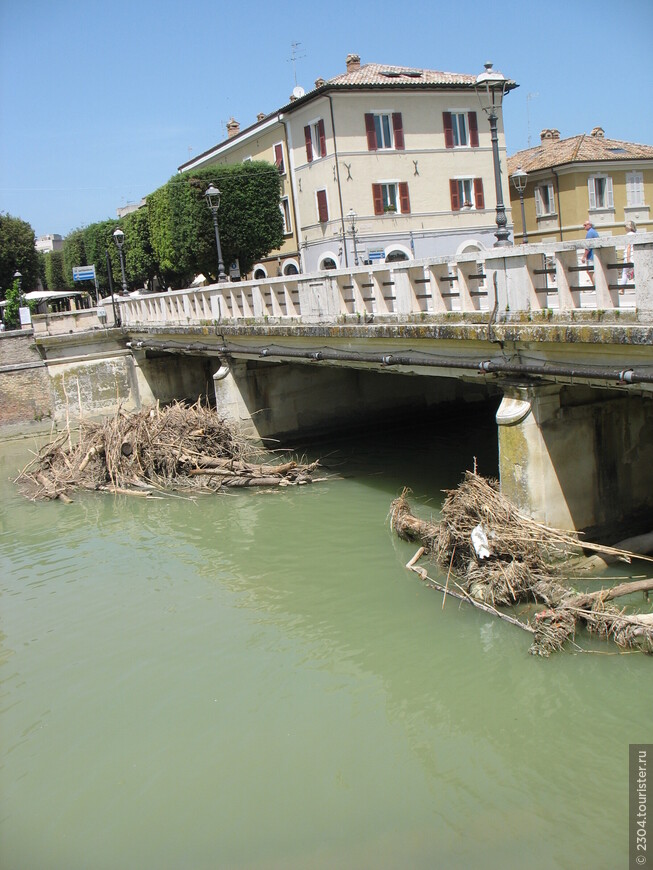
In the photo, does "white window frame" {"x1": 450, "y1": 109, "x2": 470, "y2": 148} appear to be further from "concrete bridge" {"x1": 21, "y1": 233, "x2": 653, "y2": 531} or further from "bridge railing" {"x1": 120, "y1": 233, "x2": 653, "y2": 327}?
"concrete bridge" {"x1": 21, "y1": 233, "x2": 653, "y2": 531}

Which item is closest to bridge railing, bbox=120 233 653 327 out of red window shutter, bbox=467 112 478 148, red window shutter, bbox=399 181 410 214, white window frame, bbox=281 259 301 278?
red window shutter, bbox=399 181 410 214

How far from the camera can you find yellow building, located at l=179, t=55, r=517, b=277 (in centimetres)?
3488

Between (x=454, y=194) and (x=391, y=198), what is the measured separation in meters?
3.17

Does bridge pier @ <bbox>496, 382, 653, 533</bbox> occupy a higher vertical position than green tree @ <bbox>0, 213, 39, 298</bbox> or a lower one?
lower

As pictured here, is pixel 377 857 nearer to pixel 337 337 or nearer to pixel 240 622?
pixel 240 622

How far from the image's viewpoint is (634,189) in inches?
1523

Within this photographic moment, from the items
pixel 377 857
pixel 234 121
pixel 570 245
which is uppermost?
pixel 234 121

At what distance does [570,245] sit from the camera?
9086mm

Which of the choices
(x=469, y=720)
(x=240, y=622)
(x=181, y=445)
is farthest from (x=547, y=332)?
(x=181, y=445)

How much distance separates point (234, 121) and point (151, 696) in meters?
44.9

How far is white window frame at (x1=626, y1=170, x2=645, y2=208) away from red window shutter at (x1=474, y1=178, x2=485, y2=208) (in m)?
6.83

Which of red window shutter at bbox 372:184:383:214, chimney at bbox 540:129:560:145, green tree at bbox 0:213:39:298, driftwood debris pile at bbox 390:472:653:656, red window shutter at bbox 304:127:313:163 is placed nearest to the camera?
driftwood debris pile at bbox 390:472:653:656

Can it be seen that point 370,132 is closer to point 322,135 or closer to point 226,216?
point 322,135

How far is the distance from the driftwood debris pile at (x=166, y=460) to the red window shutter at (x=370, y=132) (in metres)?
20.7
